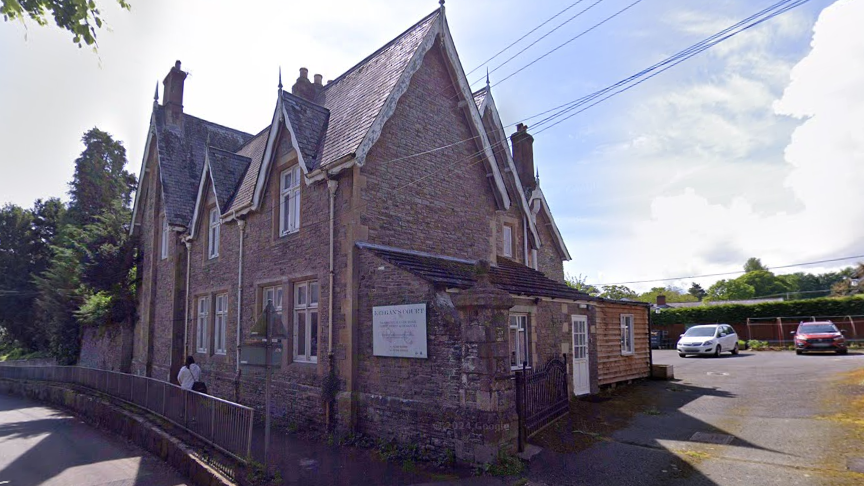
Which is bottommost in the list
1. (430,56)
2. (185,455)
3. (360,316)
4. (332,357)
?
(185,455)

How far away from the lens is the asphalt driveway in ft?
24.7

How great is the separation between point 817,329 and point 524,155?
18.0m

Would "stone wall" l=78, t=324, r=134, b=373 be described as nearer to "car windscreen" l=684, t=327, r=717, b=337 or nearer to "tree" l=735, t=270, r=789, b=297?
"car windscreen" l=684, t=327, r=717, b=337

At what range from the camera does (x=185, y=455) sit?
9.59 m

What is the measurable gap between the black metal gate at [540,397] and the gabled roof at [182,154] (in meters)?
15.5

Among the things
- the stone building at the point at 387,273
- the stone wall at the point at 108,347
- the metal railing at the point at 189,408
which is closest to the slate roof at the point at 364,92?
the stone building at the point at 387,273

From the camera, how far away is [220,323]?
678 inches

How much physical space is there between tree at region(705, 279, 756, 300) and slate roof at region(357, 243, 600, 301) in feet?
278

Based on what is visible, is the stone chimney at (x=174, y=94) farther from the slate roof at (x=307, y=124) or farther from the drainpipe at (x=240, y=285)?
the slate roof at (x=307, y=124)

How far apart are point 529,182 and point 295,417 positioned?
44.5 feet

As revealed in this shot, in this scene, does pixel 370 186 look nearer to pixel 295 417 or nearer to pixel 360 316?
pixel 360 316

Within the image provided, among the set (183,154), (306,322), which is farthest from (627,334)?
(183,154)

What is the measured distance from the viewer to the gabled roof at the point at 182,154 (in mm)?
20906

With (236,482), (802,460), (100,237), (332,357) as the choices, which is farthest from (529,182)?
(100,237)
